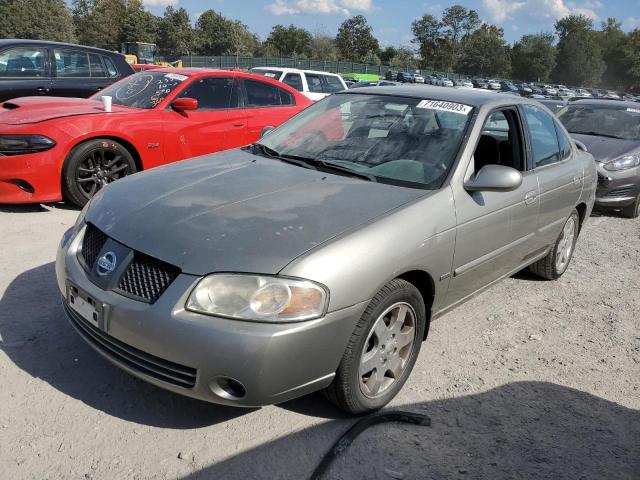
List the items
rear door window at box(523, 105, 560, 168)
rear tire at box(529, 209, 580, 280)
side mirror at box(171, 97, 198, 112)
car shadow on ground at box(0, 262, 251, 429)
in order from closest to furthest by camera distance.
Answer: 1. car shadow on ground at box(0, 262, 251, 429)
2. rear door window at box(523, 105, 560, 168)
3. rear tire at box(529, 209, 580, 280)
4. side mirror at box(171, 97, 198, 112)

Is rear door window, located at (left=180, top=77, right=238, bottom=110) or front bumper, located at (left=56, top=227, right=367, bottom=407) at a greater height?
rear door window, located at (left=180, top=77, right=238, bottom=110)

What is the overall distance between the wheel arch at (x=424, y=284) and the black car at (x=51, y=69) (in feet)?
22.7

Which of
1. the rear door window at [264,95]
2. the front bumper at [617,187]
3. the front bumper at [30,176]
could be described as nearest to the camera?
the front bumper at [30,176]

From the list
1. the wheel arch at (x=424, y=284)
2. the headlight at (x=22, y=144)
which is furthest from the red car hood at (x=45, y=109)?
the wheel arch at (x=424, y=284)

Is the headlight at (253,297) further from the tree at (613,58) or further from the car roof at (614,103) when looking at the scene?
the tree at (613,58)

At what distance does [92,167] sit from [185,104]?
1187mm

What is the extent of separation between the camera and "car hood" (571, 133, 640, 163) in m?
7.74

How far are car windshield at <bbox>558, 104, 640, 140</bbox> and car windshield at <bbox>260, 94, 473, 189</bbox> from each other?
19.5 feet

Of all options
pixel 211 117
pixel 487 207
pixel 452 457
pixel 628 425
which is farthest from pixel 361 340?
pixel 211 117

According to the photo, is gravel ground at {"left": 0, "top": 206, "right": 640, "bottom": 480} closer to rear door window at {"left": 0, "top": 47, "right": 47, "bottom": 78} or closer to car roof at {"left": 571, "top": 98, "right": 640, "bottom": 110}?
rear door window at {"left": 0, "top": 47, "right": 47, "bottom": 78}

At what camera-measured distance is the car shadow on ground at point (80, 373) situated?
270 cm

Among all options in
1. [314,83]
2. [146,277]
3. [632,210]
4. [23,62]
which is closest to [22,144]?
[23,62]

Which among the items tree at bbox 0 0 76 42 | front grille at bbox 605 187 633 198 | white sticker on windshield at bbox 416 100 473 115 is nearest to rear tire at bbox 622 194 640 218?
front grille at bbox 605 187 633 198

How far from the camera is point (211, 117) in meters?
6.50
